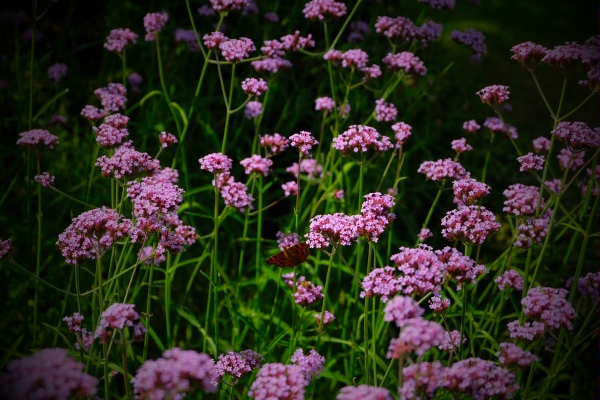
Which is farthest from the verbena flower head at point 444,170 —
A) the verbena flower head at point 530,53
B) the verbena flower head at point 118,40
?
the verbena flower head at point 118,40

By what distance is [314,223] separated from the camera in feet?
7.27

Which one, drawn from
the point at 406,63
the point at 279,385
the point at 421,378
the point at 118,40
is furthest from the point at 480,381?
the point at 118,40

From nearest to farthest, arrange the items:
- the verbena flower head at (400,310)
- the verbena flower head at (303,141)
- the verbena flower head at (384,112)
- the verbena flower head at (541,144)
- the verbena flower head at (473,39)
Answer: the verbena flower head at (400,310), the verbena flower head at (303,141), the verbena flower head at (541,144), the verbena flower head at (384,112), the verbena flower head at (473,39)

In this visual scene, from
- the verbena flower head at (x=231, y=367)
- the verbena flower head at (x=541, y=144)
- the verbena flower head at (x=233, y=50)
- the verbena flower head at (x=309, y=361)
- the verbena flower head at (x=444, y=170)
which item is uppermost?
the verbena flower head at (x=233, y=50)

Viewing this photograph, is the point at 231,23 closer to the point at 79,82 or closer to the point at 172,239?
the point at 79,82

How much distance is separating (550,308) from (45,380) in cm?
170

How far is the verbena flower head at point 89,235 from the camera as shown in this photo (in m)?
2.14

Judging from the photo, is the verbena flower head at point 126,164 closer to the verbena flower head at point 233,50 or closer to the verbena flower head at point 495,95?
the verbena flower head at point 233,50

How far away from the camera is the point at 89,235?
2146 mm

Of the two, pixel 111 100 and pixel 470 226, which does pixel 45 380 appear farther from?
pixel 111 100

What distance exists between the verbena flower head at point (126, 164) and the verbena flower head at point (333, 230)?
79 centimetres

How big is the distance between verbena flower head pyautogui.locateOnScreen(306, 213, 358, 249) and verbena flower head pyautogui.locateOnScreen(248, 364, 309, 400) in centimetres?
58

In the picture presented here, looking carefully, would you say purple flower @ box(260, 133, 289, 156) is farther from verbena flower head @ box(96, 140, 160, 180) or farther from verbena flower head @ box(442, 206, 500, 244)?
verbena flower head @ box(442, 206, 500, 244)

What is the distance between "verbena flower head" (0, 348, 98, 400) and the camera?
155 centimetres
